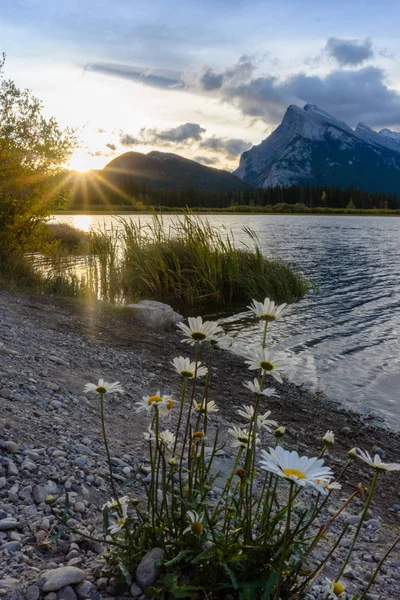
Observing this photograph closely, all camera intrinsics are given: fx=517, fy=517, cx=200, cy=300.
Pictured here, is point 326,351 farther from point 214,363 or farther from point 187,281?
point 187,281

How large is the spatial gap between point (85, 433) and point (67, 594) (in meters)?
2.48

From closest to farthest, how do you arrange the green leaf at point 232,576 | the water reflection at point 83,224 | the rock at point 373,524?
the green leaf at point 232,576 < the rock at point 373,524 < the water reflection at point 83,224

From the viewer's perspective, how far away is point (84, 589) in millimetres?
2543

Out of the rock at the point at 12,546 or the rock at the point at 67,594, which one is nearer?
the rock at the point at 67,594

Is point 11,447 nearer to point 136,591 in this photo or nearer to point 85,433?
point 85,433

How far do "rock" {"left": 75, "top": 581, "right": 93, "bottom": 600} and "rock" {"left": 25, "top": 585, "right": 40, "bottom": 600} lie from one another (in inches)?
7.4

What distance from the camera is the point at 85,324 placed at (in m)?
10.8

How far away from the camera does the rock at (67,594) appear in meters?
2.49

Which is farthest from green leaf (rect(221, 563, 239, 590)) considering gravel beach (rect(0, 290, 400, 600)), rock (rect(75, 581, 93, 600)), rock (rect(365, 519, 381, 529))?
rock (rect(365, 519, 381, 529))

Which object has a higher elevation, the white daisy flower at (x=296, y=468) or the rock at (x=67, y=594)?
the white daisy flower at (x=296, y=468)

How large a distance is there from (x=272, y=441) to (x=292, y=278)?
13242mm

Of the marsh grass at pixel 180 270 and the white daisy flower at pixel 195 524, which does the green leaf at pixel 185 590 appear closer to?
the white daisy flower at pixel 195 524

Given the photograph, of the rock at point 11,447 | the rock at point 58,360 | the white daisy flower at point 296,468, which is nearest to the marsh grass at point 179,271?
the rock at point 58,360

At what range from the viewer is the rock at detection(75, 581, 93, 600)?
2.52m
